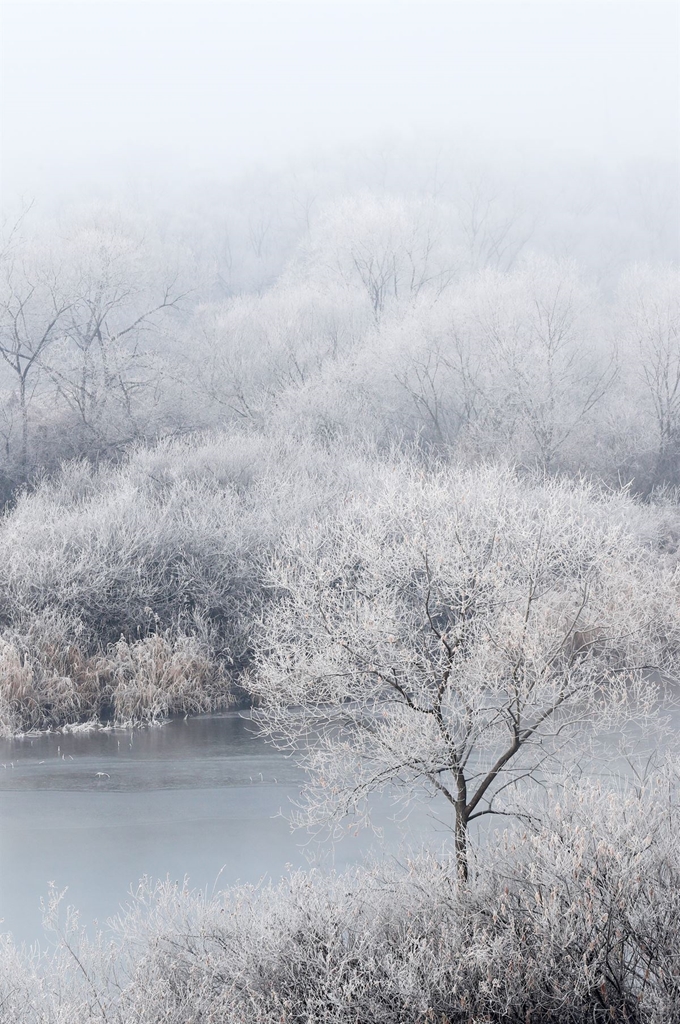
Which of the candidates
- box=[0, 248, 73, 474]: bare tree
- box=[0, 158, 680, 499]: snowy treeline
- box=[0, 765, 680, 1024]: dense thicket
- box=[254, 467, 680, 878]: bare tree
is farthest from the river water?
box=[0, 248, 73, 474]: bare tree

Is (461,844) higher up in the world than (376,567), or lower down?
lower down

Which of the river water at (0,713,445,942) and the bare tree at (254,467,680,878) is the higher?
the bare tree at (254,467,680,878)

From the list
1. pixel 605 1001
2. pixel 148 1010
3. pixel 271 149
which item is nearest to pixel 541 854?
pixel 605 1001

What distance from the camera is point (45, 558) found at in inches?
822

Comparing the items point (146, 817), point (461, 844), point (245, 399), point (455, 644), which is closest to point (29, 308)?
point (245, 399)

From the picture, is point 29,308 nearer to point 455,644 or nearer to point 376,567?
point 376,567

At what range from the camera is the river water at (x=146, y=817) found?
42.1 feet

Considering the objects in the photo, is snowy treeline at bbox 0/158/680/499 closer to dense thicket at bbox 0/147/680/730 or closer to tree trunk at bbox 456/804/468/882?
dense thicket at bbox 0/147/680/730

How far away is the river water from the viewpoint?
12.8 metres

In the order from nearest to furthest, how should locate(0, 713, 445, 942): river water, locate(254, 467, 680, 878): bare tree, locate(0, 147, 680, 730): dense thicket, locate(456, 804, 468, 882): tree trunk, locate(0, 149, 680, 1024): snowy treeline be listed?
locate(0, 149, 680, 1024): snowy treeline → locate(456, 804, 468, 882): tree trunk → locate(254, 467, 680, 878): bare tree → locate(0, 713, 445, 942): river water → locate(0, 147, 680, 730): dense thicket

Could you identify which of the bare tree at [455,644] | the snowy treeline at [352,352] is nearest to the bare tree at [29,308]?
the snowy treeline at [352,352]

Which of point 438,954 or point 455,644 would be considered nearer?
point 438,954

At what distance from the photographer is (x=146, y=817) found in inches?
595

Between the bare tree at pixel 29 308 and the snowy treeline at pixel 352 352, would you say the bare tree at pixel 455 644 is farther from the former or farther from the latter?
the bare tree at pixel 29 308
